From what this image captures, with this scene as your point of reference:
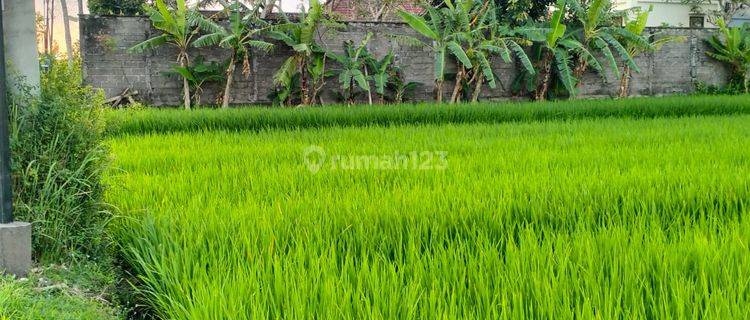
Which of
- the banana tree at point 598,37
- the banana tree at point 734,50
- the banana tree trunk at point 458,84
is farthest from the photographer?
the banana tree at point 734,50

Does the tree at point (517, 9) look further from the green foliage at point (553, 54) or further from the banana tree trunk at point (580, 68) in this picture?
the banana tree trunk at point (580, 68)

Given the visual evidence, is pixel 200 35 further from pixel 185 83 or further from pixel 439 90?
pixel 439 90

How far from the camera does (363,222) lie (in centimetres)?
221

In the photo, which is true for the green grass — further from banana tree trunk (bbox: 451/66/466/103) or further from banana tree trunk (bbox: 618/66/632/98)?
banana tree trunk (bbox: 618/66/632/98)

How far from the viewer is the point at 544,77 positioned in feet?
34.7

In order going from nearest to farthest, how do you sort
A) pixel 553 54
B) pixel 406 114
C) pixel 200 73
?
pixel 406 114 → pixel 200 73 → pixel 553 54

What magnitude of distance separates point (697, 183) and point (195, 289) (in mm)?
Answer: 2146

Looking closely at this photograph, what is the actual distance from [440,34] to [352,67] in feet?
4.38

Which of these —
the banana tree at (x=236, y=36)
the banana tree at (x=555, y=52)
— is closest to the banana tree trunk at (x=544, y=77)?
the banana tree at (x=555, y=52)

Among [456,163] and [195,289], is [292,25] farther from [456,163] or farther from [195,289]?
[195,289]

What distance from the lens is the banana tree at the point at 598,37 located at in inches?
389

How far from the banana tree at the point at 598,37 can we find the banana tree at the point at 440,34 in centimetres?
194

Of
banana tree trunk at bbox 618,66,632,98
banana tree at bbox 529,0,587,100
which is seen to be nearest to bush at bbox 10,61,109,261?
banana tree at bbox 529,0,587,100

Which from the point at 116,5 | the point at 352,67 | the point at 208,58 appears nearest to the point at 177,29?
the point at 208,58
